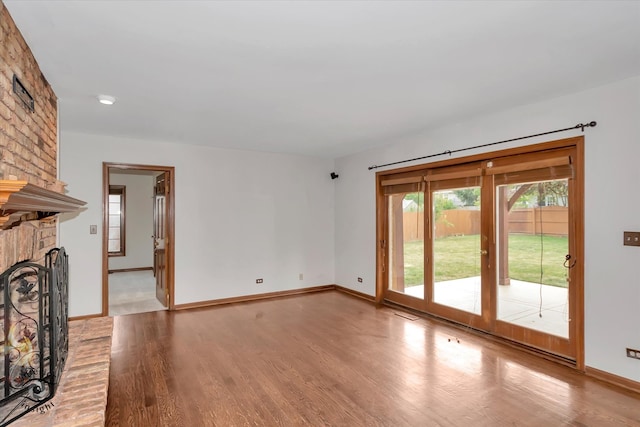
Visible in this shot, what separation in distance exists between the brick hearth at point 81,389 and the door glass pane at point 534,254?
3.71 meters

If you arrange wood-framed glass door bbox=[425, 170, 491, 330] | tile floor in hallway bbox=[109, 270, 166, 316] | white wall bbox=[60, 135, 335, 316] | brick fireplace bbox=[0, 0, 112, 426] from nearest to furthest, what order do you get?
brick fireplace bbox=[0, 0, 112, 426] < wood-framed glass door bbox=[425, 170, 491, 330] < white wall bbox=[60, 135, 335, 316] < tile floor in hallway bbox=[109, 270, 166, 316]

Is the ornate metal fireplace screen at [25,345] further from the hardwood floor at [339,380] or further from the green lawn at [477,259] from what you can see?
the green lawn at [477,259]

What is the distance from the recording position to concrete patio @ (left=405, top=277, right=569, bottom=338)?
10.8ft

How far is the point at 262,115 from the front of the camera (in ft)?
11.9

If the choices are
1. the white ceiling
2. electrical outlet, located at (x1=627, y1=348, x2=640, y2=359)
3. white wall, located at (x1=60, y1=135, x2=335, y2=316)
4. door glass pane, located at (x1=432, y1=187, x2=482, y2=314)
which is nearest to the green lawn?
door glass pane, located at (x1=432, y1=187, x2=482, y2=314)

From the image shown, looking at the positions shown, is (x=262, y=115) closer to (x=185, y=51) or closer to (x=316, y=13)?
(x=185, y=51)

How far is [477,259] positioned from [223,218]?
11.9 feet

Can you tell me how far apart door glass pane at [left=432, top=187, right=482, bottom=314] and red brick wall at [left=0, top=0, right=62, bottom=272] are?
161 inches

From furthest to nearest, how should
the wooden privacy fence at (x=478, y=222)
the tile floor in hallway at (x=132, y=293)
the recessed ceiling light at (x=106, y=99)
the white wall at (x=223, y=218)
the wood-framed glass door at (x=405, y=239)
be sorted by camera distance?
1. the tile floor in hallway at (x=132, y=293)
2. the wood-framed glass door at (x=405, y=239)
3. the white wall at (x=223, y=218)
4. the wooden privacy fence at (x=478, y=222)
5. the recessed ceiling light at (x=106, y=99)

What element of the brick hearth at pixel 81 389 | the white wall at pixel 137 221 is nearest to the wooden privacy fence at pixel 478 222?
the brick hearth at pixel 81 389

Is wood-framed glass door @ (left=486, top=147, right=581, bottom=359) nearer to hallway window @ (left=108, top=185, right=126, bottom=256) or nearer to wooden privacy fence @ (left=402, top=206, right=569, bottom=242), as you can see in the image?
wooden privacy fence @ (left=402, top=206, right=569, bottom=242)

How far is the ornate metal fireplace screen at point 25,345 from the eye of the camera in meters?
1.73

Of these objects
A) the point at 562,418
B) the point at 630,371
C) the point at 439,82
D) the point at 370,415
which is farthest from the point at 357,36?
the point at 630,371

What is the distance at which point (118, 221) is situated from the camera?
8.46 meters
